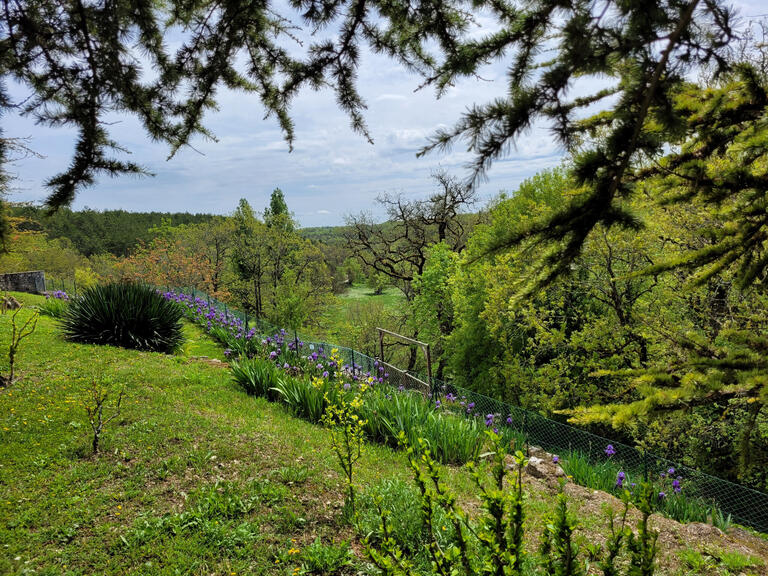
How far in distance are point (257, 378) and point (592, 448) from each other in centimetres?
627

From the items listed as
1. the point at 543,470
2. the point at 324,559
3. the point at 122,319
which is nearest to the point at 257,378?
the point at 122,319

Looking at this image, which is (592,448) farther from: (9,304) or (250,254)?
(250,254)

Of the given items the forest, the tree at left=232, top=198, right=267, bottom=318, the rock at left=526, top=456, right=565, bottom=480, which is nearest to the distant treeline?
the forest

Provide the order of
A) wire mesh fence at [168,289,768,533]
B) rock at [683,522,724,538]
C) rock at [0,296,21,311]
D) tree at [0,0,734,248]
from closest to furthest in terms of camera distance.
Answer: tree at [0,0,734,248]
rock at [683,522,724,538]
wire mesh fence at [168,289,768,533]
rock at [0,296,21,311]

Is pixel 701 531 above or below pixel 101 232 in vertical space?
below

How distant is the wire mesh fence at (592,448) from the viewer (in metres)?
6.37

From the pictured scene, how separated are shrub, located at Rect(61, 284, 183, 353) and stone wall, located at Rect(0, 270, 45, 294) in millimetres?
12772

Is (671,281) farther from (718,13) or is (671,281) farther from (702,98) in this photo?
(718,13)

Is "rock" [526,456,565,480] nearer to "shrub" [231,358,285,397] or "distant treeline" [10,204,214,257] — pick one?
"shrub" [231,358,285,397]

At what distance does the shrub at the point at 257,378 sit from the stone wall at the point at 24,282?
681 inches

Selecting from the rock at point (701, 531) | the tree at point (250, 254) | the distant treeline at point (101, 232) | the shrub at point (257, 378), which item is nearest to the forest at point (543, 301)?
the tree at point (250, 254)

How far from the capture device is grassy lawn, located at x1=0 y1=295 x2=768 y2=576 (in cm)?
335

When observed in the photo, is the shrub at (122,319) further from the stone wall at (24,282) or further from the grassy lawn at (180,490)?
the stone wall at (24,282)

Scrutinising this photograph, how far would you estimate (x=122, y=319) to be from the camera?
9703 mm
